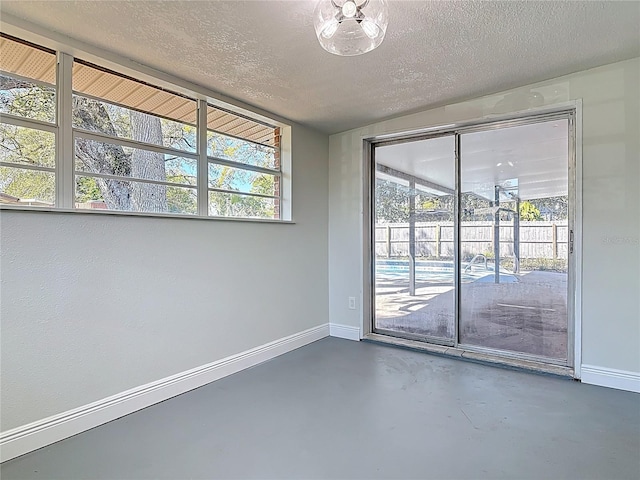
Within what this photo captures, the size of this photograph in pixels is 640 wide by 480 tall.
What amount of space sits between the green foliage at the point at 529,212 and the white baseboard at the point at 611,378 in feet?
4.03

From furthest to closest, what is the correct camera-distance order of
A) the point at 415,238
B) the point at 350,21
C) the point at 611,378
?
the point at 415,238, the point at 611,378, the point at 350,21

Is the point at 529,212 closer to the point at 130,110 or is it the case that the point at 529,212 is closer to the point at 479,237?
the point at 479,237

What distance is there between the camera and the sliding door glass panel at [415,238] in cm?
357

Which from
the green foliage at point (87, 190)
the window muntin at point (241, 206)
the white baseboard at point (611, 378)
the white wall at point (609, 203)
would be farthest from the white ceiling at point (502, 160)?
the green foliage at point (87, 190)

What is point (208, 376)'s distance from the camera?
280 cm

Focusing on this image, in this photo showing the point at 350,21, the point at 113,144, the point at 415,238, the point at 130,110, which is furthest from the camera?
the point at 415,238

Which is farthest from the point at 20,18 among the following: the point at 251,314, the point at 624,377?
the point at 624,377

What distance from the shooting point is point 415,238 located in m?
3.76

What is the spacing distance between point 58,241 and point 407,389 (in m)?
2.50

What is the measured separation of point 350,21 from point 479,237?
8.03 feet

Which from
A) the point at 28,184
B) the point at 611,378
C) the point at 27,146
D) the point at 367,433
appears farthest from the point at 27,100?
the point at 611,378

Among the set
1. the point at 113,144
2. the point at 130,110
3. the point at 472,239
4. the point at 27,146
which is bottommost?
the point at 472,239

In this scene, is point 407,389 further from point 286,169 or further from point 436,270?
point 286,169

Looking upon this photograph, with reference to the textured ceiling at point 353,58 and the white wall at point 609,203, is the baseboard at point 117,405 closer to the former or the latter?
the textured ceiling at point 353,58
